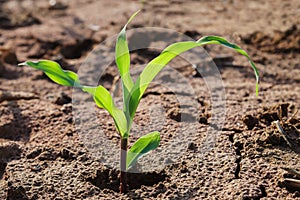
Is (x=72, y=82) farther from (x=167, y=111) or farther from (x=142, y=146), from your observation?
(x=167, y=111)

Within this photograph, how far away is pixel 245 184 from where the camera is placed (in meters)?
1.75

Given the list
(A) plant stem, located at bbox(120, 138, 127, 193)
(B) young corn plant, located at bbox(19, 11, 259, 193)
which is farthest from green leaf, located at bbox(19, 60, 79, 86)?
(A) plant stem, located at bbox(120, 138, 127, 193)

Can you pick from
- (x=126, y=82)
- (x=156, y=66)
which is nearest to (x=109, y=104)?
(x=126, y=82)

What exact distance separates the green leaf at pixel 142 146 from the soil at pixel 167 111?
12 centimetres

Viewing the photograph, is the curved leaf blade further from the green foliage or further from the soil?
the soil

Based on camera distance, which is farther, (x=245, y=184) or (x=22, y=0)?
(x=22, y=0)

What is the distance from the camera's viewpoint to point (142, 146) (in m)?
1.72

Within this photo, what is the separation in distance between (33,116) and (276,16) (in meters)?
1.99

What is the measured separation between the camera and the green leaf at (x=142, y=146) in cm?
168

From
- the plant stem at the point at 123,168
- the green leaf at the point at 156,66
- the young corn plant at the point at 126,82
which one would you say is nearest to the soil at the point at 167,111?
the plant stem at the point at 123,168

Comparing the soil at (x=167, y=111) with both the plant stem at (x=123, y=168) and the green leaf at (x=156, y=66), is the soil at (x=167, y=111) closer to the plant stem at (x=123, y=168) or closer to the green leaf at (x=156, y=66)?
the plant stem at (x=123, y=168)

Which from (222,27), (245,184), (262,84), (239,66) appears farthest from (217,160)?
(222,27)

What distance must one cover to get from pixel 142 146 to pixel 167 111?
1.86ft

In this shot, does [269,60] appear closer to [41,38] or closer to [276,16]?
[276,16]
